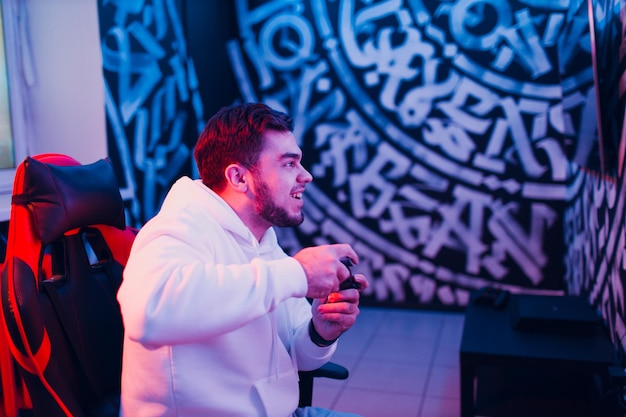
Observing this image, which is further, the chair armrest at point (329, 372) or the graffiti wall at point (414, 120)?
the graffiti wall at point (414, 120)

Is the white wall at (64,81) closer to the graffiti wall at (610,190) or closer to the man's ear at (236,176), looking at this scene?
the man's ear at (236,176)

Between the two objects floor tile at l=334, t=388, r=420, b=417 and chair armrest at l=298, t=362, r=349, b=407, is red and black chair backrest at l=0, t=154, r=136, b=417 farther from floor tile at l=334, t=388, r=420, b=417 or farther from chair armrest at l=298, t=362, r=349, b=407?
floor tile at l=334, t=388, r=420, b=417

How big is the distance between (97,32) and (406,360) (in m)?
2.25

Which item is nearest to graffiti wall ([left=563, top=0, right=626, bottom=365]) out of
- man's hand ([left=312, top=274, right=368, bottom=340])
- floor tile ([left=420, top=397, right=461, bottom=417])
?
floor tile ([left=420, top=397, right=461, bottom=417])

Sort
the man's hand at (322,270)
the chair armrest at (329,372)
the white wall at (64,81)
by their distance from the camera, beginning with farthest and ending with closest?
the white wall at (64,81)
the chair armrest at (329,372)
the man's hand at (322,270)

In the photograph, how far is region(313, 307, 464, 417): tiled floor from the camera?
2898 millimetres

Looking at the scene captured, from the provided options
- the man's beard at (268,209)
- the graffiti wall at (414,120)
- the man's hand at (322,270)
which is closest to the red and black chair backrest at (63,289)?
the man's beard at (268,209)

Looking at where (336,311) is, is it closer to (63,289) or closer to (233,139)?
(233,139)

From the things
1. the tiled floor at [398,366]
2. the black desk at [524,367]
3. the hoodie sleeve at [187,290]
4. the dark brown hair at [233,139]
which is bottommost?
the tiled floor at [398,366]

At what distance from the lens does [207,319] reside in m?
1.06

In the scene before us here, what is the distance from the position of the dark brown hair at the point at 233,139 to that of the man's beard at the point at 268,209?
52mm

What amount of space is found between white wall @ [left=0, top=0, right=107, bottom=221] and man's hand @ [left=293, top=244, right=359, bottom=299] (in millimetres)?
1877

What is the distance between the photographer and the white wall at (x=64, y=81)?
2678 mm

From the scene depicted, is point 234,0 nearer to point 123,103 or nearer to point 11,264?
point 123,103
